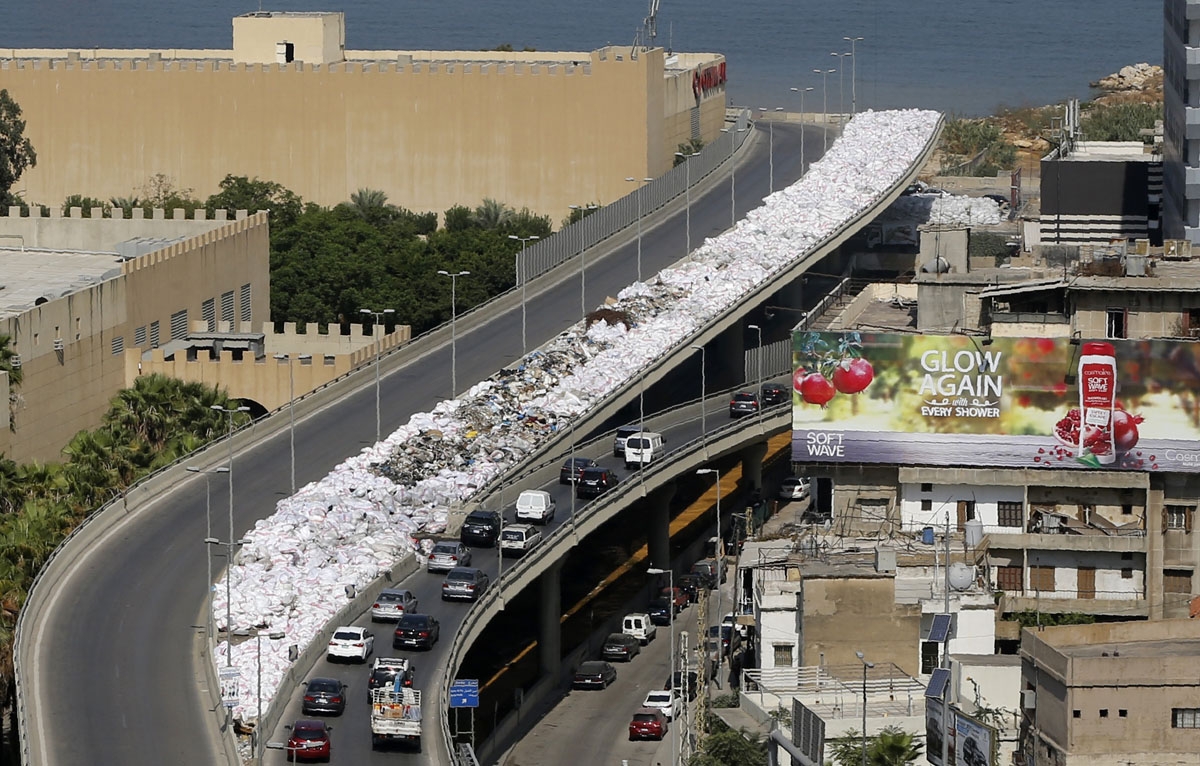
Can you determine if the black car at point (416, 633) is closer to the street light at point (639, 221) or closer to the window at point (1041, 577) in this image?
the window at point (1041, 577)

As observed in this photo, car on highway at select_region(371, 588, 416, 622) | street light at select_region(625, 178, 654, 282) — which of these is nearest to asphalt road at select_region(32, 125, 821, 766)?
car on highway at select_region(371, 588, 416, 622)

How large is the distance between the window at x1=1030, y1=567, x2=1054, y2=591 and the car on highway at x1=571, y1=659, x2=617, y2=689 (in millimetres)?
14392

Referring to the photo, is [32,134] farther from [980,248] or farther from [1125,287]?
[1125,287]

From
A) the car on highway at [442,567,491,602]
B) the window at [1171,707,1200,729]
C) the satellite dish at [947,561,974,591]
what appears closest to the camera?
the window at [1171,707,1200,729]

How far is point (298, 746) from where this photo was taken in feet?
225

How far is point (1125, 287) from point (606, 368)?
21.6m

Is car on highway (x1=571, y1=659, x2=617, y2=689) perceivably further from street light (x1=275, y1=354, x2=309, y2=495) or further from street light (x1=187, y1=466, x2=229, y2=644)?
street light (x1=187, y1=466, x2=229, y2=644)

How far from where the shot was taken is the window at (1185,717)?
2197 inches

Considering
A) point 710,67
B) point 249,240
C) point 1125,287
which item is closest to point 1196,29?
point 1125,287

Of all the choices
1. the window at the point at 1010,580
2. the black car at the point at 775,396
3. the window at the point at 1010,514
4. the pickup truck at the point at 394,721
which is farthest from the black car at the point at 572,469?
the pickup truck at the point at 394,721

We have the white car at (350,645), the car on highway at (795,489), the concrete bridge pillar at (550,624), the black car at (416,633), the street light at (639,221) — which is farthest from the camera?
the street light at (639,221)

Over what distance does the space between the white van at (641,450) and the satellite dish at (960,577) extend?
20513 mm

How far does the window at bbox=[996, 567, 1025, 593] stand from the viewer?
91.2 m

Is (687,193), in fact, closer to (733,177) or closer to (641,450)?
(733,177)
